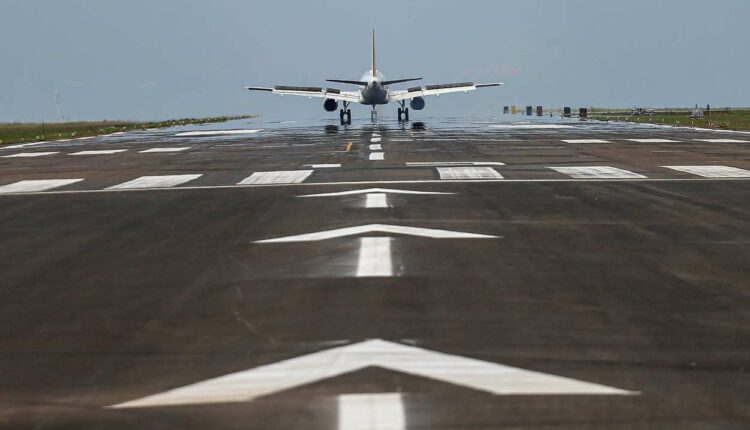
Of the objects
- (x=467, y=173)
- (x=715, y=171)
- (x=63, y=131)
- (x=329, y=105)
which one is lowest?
(x=715, y=171)

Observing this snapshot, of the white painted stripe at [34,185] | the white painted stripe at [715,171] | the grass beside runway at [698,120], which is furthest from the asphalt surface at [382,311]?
the grass beside runway at [698,120]

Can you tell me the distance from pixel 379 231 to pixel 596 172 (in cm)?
1346

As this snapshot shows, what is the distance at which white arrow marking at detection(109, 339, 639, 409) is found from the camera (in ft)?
19.9

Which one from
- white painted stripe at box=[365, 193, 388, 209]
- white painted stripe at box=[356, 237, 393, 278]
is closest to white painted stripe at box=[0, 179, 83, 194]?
white painted stripe at box=[365, 193, 388, 209]

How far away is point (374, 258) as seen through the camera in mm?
11297

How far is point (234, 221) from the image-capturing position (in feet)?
51.7

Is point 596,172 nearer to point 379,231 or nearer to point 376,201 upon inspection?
point 376,201

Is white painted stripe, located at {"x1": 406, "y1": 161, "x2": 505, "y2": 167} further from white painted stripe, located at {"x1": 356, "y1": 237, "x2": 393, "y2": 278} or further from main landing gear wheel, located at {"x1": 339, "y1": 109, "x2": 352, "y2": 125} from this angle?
main landing gear wheel, located at {"x1": 339, "y1": 109, "x2": 352, "y2": 125}

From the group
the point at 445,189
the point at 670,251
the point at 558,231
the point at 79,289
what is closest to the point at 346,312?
the point at 79,289

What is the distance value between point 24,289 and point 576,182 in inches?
591

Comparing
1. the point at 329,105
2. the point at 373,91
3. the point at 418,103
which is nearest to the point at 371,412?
the point at 373,91

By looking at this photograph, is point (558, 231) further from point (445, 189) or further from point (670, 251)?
point (445, 189)

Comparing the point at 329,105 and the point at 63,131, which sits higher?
the point at 329,105

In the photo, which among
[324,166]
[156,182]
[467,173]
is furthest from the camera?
[324,166]
